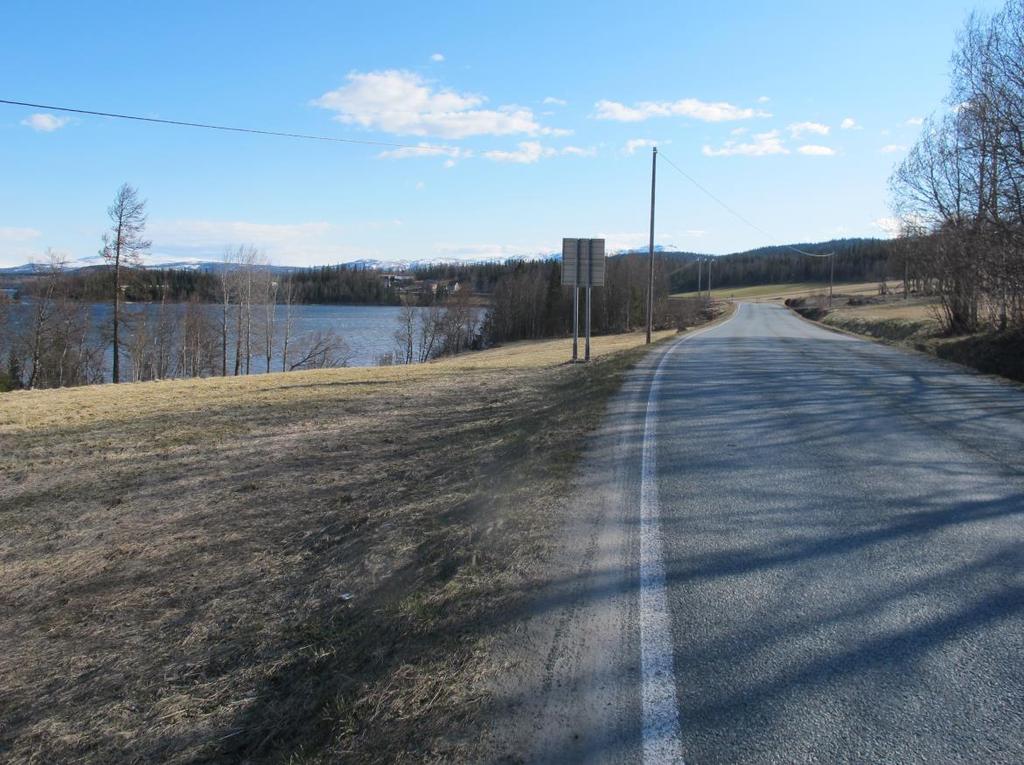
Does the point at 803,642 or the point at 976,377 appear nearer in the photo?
the point at 803,642

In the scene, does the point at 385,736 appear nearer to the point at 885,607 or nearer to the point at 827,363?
the point at 885,607

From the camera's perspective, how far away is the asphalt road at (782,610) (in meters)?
2.68

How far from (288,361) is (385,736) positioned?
Result: 64917 millimetres

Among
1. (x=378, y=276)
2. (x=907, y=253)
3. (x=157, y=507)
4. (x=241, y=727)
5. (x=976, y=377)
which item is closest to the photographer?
(x=241, y=727)

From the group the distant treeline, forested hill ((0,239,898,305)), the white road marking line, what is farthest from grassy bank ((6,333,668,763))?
forested hill ((0,239,898,305))

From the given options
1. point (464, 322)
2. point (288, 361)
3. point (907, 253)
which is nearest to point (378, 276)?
point (464, 322)

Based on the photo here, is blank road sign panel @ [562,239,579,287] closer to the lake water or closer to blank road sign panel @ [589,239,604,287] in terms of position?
blank road sign panel @ [589,239,604,287]

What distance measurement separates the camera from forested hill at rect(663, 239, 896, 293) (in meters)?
139

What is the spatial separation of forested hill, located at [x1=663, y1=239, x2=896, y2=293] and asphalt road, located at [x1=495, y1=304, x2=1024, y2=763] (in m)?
130

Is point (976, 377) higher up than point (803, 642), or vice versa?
point (976, 377)

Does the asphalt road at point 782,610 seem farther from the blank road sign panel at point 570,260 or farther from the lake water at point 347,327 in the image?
the lake water at point 347,327

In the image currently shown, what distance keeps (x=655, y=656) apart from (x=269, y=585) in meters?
2.94

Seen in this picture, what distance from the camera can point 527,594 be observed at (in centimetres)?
401

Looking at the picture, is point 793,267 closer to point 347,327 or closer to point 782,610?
point 347,327
